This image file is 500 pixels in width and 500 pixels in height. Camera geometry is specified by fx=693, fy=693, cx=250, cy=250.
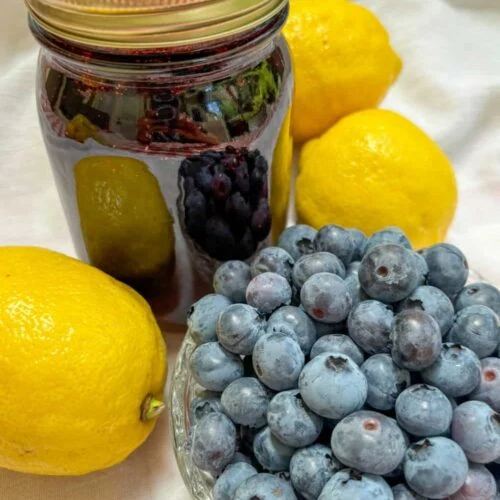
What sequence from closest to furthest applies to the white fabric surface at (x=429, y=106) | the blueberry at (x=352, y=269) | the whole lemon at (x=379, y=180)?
the blueberry at (x=352, y=269) → the whole lemon at (x=379, y=180) → the white fabric surface at (x=429, y=106)

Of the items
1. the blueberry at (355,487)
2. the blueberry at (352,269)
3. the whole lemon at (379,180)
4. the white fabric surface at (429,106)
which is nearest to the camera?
the blueberry at (355,487)

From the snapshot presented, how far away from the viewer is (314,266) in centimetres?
43

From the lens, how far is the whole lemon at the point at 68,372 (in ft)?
1.36

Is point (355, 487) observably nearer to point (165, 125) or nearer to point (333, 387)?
point (333, 387)

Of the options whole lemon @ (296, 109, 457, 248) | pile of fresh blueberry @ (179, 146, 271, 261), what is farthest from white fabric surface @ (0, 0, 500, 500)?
pile of fresh blueberry @ (179, 146, 271, 261)

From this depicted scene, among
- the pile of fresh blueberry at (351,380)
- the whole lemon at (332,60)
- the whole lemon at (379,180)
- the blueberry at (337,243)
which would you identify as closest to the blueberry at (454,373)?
the pile of fresh blueberry at (351,380)

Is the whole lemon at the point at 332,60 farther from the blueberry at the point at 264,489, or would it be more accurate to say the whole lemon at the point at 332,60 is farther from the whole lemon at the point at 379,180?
the blueberry at the point at 264,489

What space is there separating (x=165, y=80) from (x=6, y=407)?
0.22 meters

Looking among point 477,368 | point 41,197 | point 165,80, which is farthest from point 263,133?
point 41,197

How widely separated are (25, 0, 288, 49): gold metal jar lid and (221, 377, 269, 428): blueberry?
21 cm

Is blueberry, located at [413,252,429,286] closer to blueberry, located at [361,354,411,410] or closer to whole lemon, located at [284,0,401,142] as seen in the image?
blueberry, located at [361,354,411,410]

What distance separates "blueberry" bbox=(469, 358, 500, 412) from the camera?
380 mm

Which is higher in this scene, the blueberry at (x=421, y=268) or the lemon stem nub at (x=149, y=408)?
the blueberry at (x=421, y=268)

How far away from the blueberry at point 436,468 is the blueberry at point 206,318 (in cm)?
14
